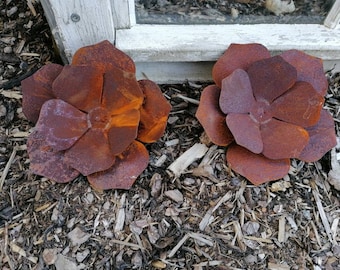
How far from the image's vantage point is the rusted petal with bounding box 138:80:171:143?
1.04 m

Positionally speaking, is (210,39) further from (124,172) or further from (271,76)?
(124,172)

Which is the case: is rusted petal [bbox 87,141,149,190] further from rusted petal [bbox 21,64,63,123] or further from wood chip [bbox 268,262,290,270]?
wood chip [bbox 268,262,290,270]

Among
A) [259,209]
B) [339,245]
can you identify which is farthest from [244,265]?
[339,245]

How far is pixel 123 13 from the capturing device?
3.56ft

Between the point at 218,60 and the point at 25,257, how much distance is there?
2.16 feet

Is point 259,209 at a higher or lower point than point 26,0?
lower

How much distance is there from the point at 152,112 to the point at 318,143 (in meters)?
0.42

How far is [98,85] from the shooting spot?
103 cm

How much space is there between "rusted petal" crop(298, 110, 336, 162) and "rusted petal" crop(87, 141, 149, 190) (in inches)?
15.6

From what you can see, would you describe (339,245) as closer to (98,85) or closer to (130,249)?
(130,249)

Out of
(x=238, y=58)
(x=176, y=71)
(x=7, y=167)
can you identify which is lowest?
(x=7, y=167)

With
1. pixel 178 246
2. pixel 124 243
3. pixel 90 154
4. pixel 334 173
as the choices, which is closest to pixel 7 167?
pixel 90 154

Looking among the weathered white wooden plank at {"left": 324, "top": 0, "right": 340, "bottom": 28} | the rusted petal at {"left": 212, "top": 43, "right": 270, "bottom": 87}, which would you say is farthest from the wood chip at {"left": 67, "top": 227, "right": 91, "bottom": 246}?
the weathered white wooden plank at {"left": 324, "top": 0, "right": 340, "bottom": 28}

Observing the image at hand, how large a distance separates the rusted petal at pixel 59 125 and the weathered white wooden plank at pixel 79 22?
184mm
